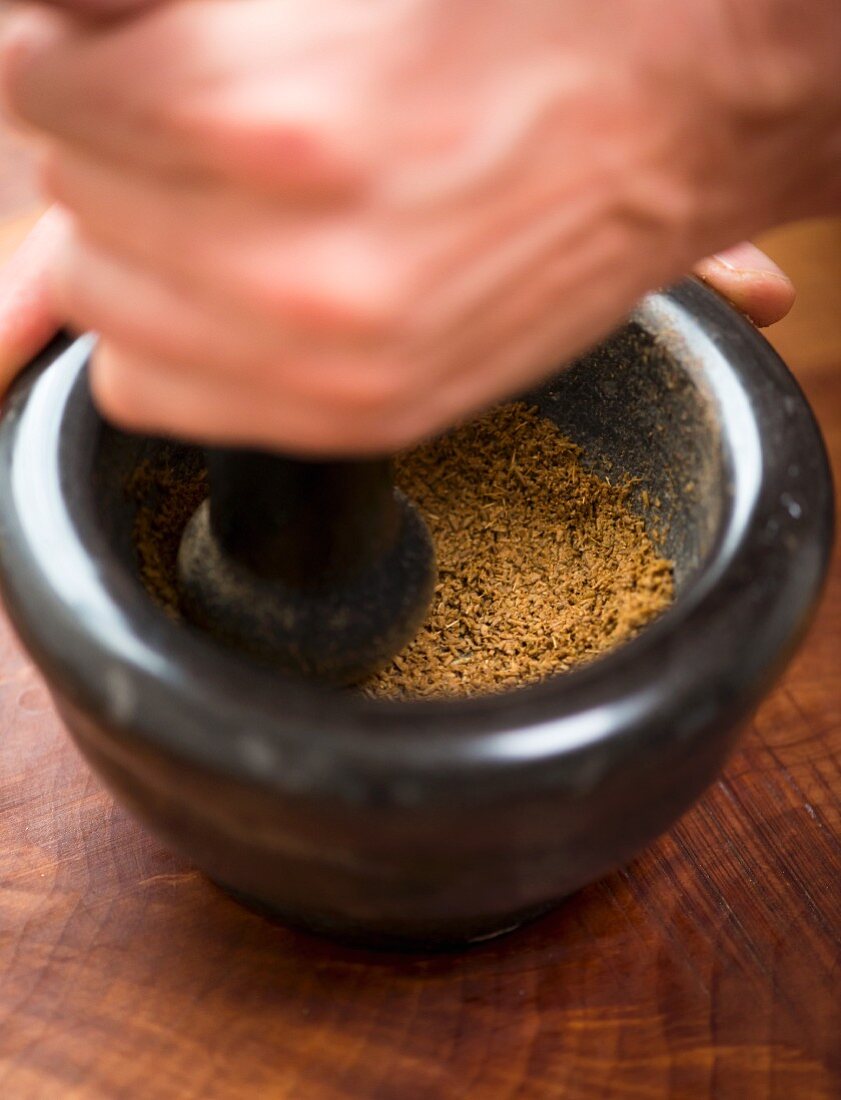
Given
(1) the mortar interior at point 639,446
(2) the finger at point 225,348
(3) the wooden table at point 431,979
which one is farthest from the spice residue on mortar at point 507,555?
(2) the finger at point 225,348

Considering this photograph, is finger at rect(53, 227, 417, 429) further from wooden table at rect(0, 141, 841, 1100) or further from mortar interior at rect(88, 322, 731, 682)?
wooden table at rect(0, 141, 841, 1100)

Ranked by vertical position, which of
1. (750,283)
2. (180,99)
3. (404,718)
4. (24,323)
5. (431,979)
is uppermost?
(180,99)

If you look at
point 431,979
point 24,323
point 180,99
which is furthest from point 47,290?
point 431,979

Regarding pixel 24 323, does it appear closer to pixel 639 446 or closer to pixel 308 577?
pixel 308 577

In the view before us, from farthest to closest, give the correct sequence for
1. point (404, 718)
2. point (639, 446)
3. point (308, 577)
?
point (639, 446), point (308, 577), point (404, 718)

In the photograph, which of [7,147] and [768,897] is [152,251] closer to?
[768,897]

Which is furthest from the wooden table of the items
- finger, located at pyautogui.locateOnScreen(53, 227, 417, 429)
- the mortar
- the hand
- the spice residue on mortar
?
finger, located at pyautogui.locateOnScreen(53, 227, 417, 429)
